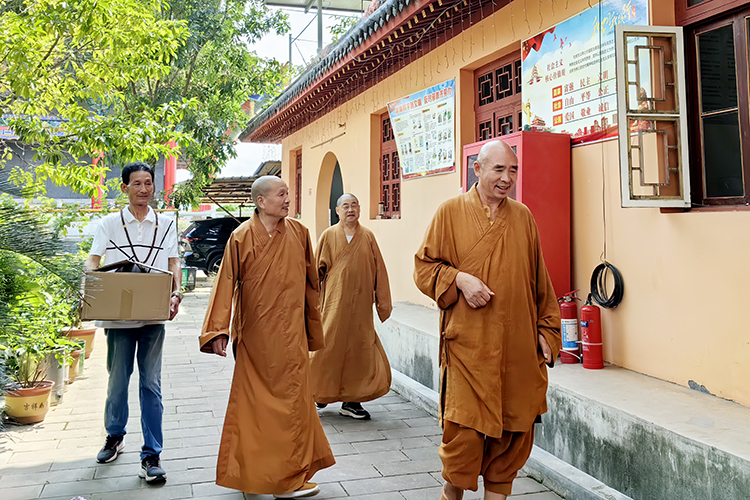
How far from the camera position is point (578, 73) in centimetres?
496

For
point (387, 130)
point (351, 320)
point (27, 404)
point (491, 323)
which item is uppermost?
point (387, 130)

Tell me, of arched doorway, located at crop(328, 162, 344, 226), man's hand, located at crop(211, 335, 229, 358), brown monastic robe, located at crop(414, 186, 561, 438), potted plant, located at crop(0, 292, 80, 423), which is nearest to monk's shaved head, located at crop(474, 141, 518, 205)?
brown monastic robe, located at crop(414, 186, 561, 438)

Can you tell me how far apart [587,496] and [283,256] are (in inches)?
82.2

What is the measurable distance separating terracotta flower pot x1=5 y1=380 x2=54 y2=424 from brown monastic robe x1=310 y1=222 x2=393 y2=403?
82.7 inches

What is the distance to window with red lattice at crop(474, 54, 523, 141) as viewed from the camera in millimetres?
6004

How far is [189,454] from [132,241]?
1.49m

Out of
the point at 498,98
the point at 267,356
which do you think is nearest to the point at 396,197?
the point at 498,98

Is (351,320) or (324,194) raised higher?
(324,194)

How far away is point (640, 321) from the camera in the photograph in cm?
430

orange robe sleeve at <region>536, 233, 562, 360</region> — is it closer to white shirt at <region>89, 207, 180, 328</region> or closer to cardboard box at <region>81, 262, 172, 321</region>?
cardboard box at <region>81, 262, 172, 321</region>

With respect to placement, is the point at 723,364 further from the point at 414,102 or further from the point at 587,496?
the point at 414,102

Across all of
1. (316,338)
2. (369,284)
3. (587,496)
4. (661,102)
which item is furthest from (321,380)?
(661,102)

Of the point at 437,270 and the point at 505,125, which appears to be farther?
the point at 505,125

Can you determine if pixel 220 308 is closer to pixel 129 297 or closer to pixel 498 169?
pixel 129 297
